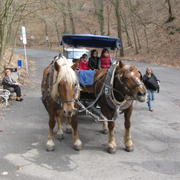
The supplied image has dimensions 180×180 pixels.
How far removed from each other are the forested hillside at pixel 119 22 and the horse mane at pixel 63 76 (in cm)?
811

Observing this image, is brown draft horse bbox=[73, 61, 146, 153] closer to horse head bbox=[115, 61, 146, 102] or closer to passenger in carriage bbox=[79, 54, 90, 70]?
horse head bbox=[115, 61, 146, 102]

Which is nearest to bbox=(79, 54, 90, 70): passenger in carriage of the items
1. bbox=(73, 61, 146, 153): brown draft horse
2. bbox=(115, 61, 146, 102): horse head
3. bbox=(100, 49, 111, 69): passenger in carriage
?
bbox=(100, 49, 111, 69): passenger in carriage

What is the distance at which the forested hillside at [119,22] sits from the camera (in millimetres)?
14078

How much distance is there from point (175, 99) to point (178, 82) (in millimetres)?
3728

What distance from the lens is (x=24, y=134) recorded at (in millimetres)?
7168

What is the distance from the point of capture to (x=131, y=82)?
17.9 feet

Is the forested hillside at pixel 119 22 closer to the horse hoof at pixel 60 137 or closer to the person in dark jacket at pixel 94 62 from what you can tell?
the person in dark jacket at pixel 94 62

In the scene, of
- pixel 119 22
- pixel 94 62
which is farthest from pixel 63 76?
pixel 119 22

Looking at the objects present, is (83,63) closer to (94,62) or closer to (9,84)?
(94,62)

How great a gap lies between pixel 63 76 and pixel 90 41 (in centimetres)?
454

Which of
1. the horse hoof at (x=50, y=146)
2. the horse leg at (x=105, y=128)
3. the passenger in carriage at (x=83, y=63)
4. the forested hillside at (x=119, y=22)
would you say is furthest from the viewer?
the forested hillside at (x=119, y=22)

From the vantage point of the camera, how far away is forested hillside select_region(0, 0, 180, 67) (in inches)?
554

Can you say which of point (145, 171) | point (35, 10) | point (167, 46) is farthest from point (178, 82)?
point (167, 46)

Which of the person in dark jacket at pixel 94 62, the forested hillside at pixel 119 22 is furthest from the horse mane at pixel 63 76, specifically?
the forested hillside at pixel 119 22
